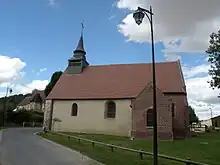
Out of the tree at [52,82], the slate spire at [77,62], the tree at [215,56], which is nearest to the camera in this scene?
the tree at [215,56]

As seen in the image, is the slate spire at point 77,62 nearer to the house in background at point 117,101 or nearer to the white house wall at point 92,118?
the house in background at point 117,101

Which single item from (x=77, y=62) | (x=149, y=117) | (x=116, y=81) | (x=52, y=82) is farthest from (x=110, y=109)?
(x=52, y=82)

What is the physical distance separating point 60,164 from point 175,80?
26067mm

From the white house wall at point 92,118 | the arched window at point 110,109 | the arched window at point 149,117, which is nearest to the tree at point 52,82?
the white house wall at point 92,118

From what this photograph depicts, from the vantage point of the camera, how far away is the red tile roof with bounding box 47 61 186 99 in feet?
119

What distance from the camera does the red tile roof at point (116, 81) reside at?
119 feet

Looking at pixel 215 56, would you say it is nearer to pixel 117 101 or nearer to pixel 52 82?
pixel 117 101

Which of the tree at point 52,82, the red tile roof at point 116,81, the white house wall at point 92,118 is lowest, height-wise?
Answer: the white house wall at point 92,118

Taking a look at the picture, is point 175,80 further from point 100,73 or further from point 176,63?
point 100,73

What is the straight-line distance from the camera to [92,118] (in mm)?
37531

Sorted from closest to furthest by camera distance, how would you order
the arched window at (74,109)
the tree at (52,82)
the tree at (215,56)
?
the tree at (215,56) < the arched window at (74,109) < the tree at (52,82)

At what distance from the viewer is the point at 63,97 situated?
39.7 m

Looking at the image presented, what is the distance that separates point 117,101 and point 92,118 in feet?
13.6

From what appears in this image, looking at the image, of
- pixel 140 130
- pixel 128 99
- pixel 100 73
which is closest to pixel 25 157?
pixel 140 130
